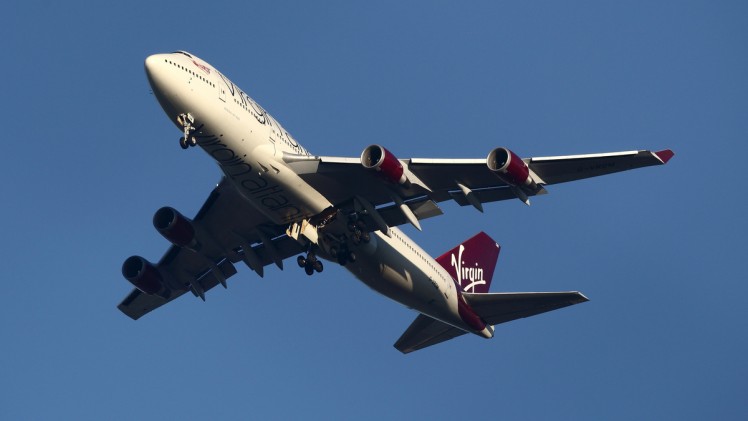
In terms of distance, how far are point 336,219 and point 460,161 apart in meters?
5.97

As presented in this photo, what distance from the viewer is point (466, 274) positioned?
52.5 m

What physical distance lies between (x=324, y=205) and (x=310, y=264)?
3.37 metres

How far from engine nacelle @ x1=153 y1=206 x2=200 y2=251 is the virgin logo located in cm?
1355

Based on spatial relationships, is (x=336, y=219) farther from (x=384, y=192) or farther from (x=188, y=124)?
(x=188, y=124)

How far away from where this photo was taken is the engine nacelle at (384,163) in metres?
39.8

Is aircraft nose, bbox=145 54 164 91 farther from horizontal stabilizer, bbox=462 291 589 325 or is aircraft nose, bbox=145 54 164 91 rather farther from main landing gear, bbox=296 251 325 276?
horizontal stabilizer, bbox=462 291 589 325

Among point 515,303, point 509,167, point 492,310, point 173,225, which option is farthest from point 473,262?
point 173,225

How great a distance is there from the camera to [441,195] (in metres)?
42.4

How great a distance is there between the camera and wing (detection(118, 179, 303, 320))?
4531 cm

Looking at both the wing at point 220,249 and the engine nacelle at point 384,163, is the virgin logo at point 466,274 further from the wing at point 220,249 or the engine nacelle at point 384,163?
the engine nacelle at point 384,163

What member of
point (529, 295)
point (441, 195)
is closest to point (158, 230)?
point (441, 195)

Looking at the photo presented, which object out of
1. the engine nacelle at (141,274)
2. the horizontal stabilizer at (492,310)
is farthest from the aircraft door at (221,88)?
the horizontal stabilizer at (492,310)

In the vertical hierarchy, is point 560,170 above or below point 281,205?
above

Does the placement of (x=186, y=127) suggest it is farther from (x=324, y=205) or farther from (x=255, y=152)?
(x=324, y=205)
